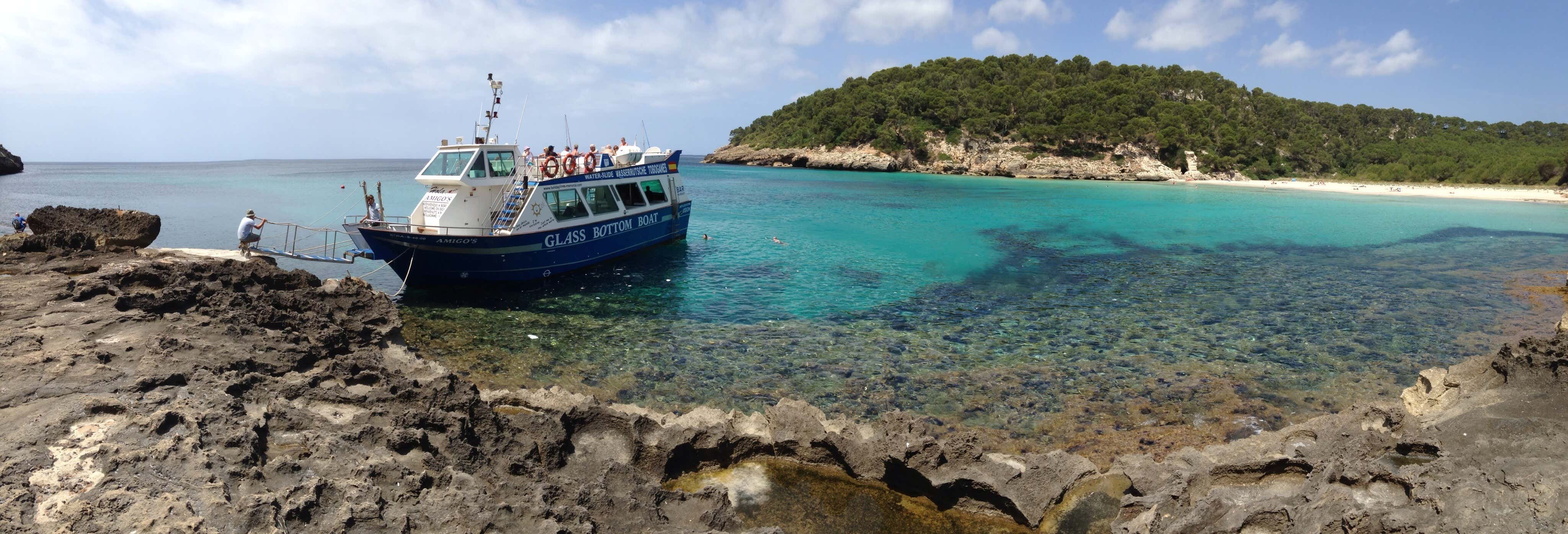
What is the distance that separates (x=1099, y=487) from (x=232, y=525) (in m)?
6.91

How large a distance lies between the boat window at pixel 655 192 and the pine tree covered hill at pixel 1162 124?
6574cm

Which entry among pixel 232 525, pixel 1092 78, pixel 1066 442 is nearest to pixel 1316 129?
pixel 1092 78

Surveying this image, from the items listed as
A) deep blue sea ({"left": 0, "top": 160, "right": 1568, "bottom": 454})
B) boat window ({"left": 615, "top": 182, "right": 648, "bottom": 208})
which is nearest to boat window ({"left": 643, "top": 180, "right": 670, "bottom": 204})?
boat window ({"left": 615, "top": 182, "right": 648, "bottom": 208})

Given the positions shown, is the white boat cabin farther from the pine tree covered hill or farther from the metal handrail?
the pine tree covered hill

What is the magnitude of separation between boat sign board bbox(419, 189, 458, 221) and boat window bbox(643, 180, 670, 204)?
6.49 metres

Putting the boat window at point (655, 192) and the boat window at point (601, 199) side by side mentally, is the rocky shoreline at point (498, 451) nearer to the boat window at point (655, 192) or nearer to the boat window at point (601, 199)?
the boat window at point (601, 199)

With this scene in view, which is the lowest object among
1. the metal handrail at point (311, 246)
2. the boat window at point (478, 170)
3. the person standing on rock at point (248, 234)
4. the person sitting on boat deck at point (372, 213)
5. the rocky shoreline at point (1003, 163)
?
the metal handrail at point (311, 246)

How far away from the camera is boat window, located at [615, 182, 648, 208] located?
2055cm

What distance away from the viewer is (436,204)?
650 inches

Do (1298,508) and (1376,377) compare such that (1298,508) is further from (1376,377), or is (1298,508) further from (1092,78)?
(1092,78)

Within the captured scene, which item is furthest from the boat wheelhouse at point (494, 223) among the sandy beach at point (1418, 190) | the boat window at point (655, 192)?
the sandy beach at point (1418, 190)

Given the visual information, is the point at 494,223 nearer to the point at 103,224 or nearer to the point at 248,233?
the point at 248,233

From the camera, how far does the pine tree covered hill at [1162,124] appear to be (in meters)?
76.6

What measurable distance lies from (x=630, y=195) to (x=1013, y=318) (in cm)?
1204
